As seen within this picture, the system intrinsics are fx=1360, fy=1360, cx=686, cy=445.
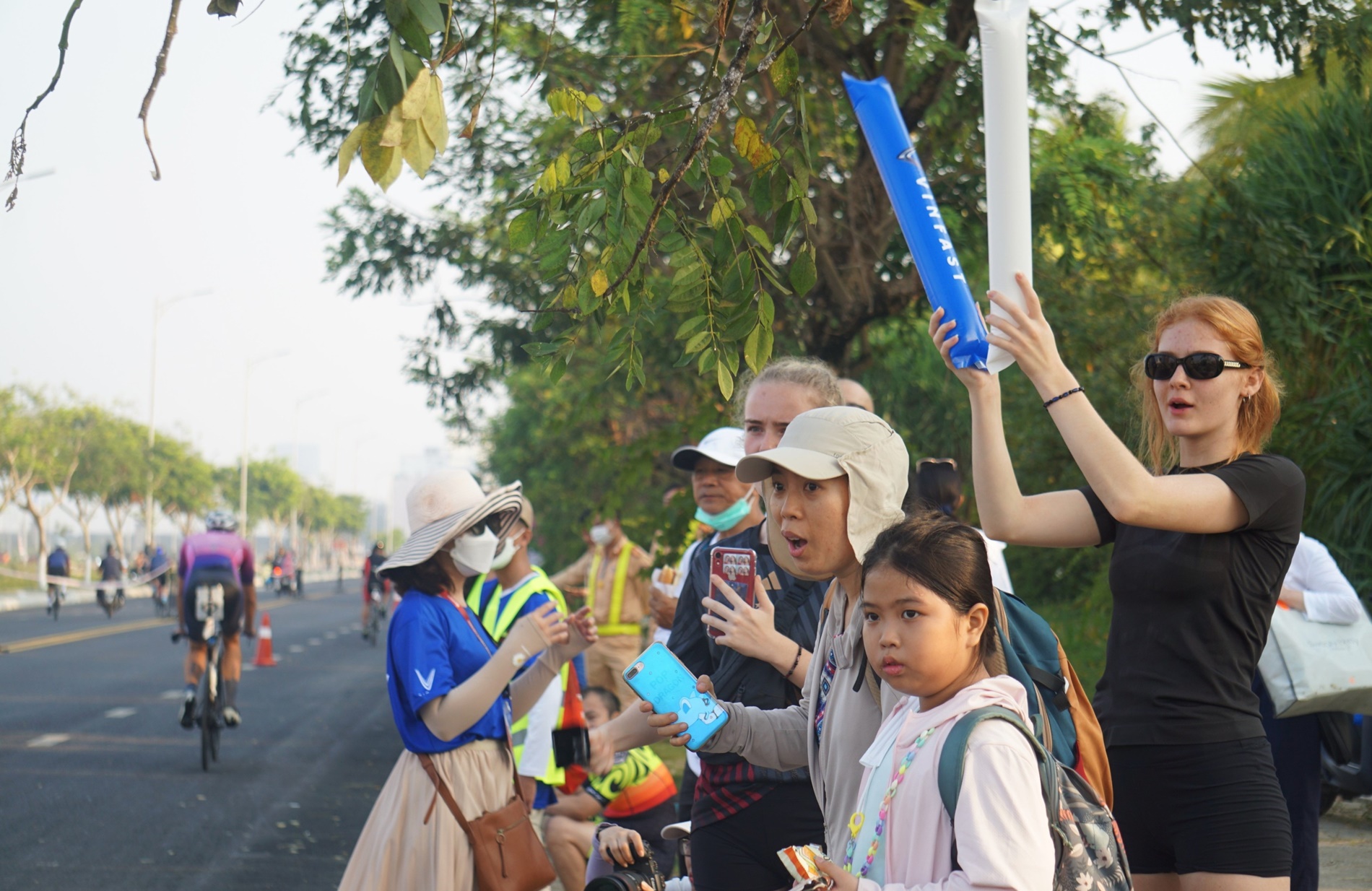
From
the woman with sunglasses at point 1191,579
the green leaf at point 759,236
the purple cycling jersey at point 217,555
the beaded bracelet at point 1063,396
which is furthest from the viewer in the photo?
the purple cycling jersey at point 217,555

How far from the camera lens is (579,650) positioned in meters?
4.10

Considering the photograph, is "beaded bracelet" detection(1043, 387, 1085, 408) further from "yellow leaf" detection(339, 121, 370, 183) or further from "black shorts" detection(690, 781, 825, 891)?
"yellow leaf" detection(339, 121, 370, 183)

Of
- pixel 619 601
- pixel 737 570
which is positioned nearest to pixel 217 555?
pixel 619 601

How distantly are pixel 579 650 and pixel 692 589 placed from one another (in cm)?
67

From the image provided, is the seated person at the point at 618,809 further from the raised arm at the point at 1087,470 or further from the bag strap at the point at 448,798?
Answer: the raised arm at the point at 1087,470

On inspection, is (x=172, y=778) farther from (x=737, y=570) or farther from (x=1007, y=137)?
(x=1007, y=137)

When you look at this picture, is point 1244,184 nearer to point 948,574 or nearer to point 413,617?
point 413,617

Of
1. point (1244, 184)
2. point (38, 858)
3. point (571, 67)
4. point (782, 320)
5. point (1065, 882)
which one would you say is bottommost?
point (38, 858)

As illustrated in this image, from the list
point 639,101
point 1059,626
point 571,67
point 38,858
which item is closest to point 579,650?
point 38,858

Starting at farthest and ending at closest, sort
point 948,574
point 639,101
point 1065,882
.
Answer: point 639,101 → point 948,574 → point 1065,882

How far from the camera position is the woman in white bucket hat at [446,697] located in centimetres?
386

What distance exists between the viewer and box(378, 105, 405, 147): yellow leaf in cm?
177

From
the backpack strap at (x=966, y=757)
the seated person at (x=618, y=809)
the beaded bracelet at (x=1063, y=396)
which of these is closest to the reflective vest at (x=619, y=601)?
the seated person at (x=618, y=809)

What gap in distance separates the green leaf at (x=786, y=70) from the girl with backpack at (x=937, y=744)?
3.49ft
